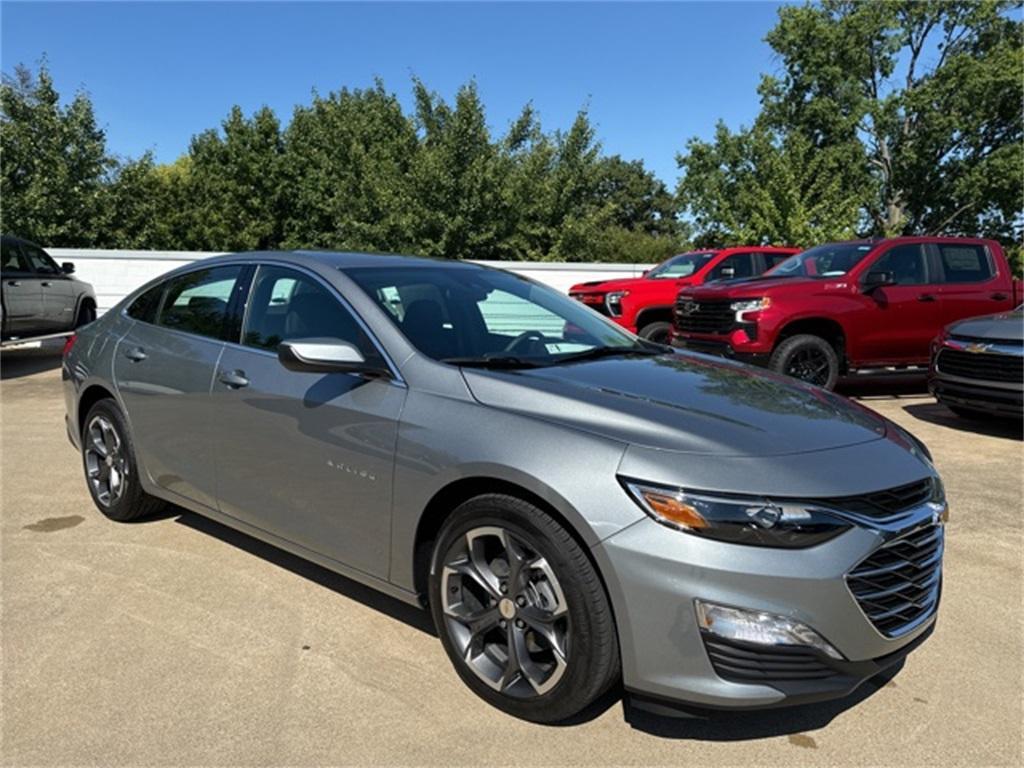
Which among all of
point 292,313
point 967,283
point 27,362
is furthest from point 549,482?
point 27,362

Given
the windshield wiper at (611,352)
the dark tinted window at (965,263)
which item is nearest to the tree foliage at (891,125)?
the dark tinted window at (965,263)

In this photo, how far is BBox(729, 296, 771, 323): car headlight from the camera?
8.64 m

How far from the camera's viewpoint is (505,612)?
2.63m

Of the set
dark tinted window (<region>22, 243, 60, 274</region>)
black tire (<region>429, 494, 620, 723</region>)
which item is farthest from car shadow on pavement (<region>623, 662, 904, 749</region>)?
dark tinted window (<region>22, 243, 60, 274</region>)

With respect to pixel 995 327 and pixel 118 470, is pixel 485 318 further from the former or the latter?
pixel 995 327

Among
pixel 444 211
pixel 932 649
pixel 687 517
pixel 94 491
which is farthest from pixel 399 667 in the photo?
pixel 444 211

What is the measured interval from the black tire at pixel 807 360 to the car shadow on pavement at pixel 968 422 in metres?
0.92

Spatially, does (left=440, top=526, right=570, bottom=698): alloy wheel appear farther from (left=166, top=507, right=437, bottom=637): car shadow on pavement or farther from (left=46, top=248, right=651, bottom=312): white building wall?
(left=46, top=248, right=651, bottom=312): white building wall

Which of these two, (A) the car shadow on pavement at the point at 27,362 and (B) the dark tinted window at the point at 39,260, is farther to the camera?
(B) the dark tinted window at the point at 39,260

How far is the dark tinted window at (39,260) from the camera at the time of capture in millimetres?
10984

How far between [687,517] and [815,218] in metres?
30.0

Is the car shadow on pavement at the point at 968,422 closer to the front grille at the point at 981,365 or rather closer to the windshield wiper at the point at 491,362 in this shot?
the front grille at the point at 981,365

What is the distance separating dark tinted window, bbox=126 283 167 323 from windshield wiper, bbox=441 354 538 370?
7.15ft

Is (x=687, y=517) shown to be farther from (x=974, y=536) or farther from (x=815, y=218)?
(x=815, y=218)
